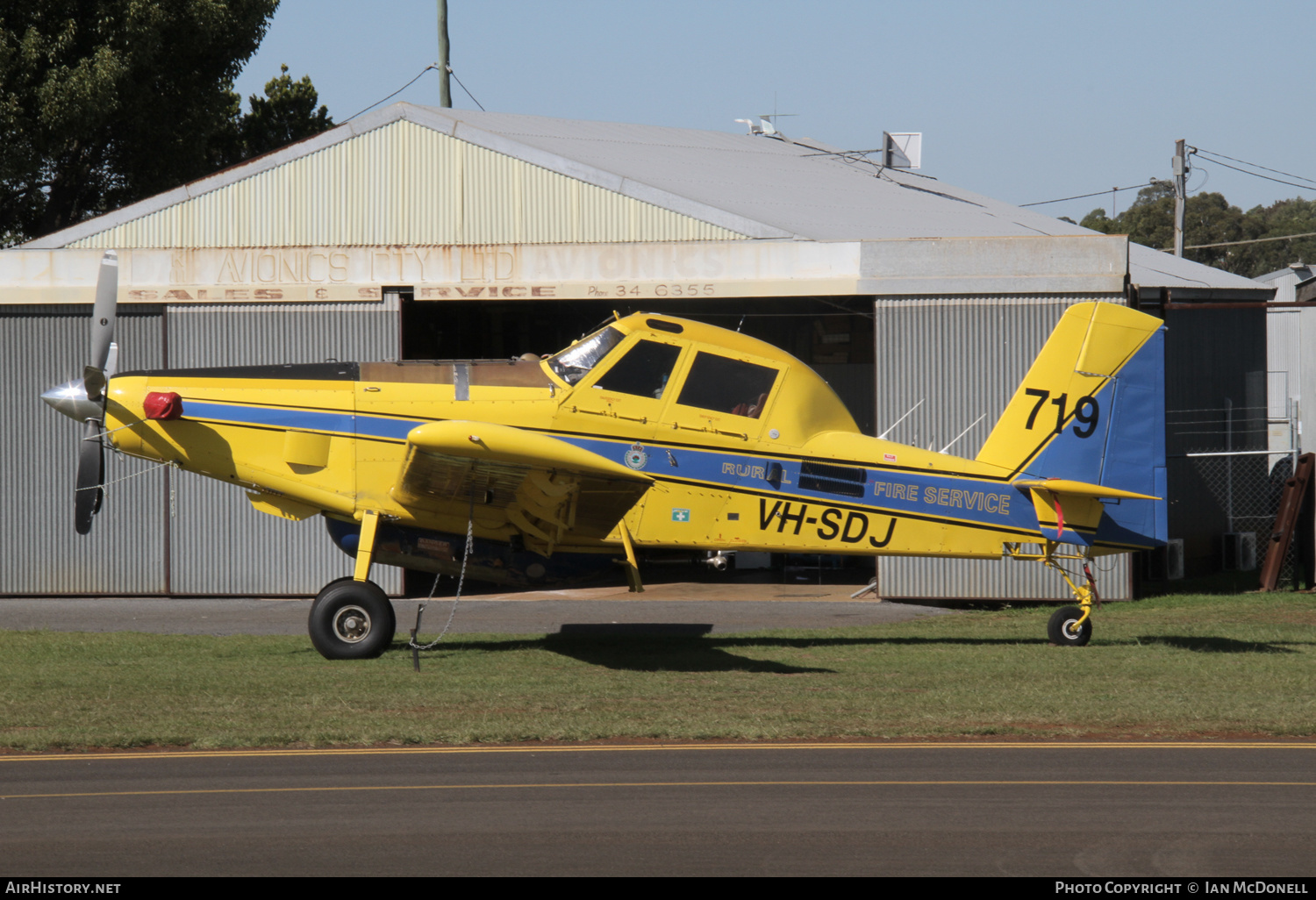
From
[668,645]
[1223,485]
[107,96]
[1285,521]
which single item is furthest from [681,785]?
[107,96]

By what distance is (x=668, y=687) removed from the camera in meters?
11.0

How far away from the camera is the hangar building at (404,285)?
17.5 meters

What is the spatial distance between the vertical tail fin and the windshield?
13.5 ft

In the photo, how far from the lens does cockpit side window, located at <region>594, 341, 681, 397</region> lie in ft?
38.7

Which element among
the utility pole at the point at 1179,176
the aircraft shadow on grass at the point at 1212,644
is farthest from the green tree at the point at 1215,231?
the aircraft shadow on grass at the point at 1212,644

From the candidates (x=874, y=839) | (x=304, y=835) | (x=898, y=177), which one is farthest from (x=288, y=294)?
(x=898, y=177)

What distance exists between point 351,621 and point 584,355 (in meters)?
3.50

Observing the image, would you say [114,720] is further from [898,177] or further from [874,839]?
[898,177]

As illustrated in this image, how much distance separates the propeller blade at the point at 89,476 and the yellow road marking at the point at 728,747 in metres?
3.54

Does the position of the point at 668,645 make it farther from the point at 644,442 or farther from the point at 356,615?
the point at 356,615

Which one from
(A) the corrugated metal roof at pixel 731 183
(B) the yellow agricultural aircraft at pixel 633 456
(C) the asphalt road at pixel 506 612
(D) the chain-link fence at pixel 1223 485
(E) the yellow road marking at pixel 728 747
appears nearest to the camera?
(E) the yellow road marking at pixel 728 747

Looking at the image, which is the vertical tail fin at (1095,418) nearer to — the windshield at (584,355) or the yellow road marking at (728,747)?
the windshield at (584,355)

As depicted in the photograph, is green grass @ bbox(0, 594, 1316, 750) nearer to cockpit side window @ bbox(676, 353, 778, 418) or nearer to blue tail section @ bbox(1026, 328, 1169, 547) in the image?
blue tail section @ bbox(1026, 328, 1169, 547)
